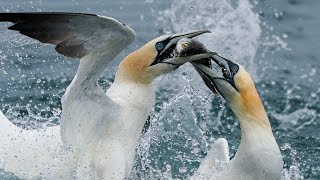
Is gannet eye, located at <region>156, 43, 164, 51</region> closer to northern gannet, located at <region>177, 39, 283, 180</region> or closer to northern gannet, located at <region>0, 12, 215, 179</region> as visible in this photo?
northern gannet, located at <region>0, 12, 215, 179</region>

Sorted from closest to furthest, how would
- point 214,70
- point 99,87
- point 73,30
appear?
point 214,70
point 73,30
point 99,87

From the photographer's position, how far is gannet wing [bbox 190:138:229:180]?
987 cm

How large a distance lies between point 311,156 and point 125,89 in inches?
105

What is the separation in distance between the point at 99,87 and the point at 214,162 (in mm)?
1287

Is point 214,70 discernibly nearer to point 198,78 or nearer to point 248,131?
point 248,131

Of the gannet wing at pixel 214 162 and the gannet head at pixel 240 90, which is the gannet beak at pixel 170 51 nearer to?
the gannet head at pixel 240 90

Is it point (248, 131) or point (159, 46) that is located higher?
point (159, 46)

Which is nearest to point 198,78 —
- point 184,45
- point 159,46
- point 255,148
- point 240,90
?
point 159,46

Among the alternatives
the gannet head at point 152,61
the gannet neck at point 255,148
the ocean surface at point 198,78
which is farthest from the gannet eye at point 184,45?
the ocean surface at point 198,78

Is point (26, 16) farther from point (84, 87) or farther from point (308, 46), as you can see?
point (308, 46)

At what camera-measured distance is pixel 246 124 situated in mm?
8992

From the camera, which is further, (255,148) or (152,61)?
(152,61)

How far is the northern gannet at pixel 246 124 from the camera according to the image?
8812 millimetres

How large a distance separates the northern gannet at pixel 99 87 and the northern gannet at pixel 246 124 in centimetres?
20
